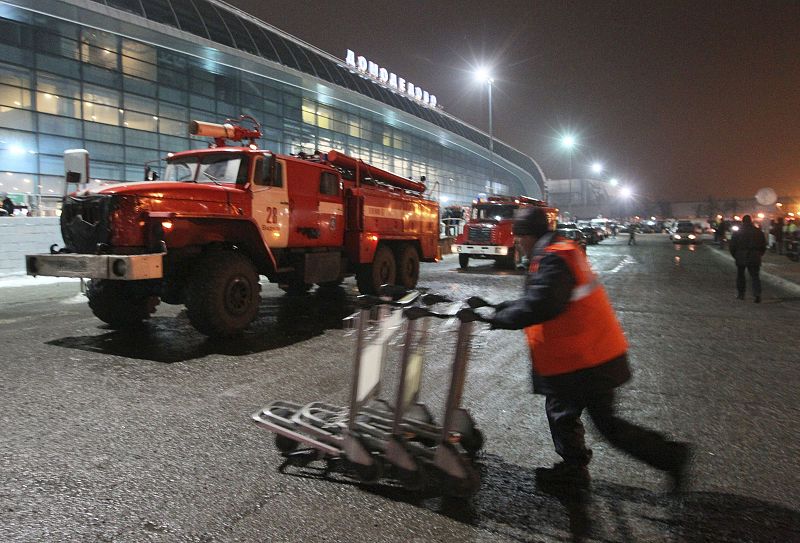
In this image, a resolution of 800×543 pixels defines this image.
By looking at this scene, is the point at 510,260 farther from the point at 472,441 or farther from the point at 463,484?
the point at 463,484

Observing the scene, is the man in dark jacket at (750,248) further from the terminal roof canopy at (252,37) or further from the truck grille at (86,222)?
the terminal roof canopy at (252,37)

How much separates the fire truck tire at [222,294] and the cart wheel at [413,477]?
466cm

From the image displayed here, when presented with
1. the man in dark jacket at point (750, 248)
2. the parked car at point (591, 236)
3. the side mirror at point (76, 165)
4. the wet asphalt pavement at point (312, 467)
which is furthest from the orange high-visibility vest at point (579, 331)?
the parked car at point (591, 236)

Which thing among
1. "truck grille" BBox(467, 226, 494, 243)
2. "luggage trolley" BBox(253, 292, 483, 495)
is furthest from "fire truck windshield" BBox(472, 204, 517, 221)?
"luggage trolley" BBox(253, 292, 483, 495)

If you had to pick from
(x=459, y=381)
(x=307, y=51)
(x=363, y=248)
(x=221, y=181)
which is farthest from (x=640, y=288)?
(x=307, y=51)

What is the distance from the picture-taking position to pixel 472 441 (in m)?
3.43

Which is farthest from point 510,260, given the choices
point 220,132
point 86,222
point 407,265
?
point 86,222

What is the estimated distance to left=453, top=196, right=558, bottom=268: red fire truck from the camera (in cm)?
1933

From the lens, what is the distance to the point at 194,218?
22.7ft

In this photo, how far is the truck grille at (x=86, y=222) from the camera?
648cm

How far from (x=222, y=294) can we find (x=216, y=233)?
2.92 feet

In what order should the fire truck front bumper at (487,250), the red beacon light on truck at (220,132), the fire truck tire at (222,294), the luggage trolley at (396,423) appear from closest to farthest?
the luggage trolley at (396,423), the fire truck tire at (222,294), the red beacon light on truck at (220,132), the fire truck front bumper at (487,250)

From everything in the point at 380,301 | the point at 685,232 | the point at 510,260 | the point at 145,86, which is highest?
the point at 145,86

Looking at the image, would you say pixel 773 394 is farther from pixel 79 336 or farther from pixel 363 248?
pixel 79 336
